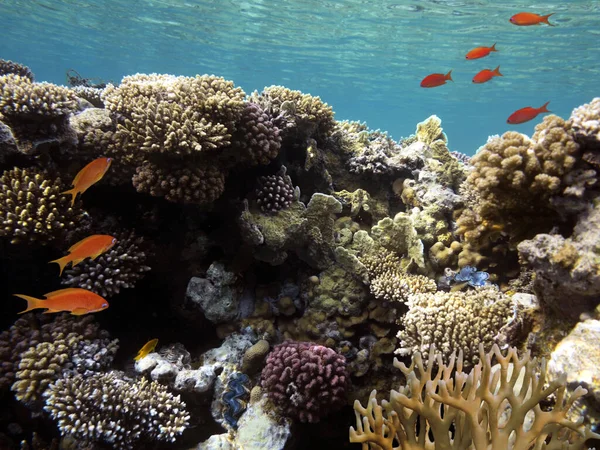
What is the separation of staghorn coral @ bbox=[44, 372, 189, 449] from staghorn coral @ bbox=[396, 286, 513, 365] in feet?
8.76

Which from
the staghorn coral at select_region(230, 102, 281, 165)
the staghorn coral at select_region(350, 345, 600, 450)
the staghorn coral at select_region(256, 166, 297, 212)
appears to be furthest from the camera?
the staghorn coral at select_region(256, 166, 297, 212)

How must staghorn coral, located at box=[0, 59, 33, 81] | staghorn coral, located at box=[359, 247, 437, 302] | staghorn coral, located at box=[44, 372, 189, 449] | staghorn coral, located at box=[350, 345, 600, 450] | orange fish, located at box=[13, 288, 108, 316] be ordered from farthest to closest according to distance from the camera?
staghorn coral, located at box=[0, 59, 33, 81] < staghorn coral, located at box=[359, 247, 437, 302] < staghorn coral, located at box=[44, 372, 189, 449] < orange fish, located at box=[13, 288, 108, 316] < staghorn coral, located at box=[350, 345, 600, 450]

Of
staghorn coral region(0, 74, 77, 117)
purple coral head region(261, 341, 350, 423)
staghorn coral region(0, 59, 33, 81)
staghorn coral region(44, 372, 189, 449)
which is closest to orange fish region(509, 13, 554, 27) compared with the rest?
purple coral head region(261, 341, 350, 423)

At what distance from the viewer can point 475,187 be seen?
3.69 meters

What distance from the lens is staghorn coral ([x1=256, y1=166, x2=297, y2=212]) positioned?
4.54 m

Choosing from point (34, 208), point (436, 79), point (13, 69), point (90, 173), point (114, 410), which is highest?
point (436, 79)

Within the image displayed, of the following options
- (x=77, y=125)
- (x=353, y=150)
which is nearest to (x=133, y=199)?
(x=77, y=125)

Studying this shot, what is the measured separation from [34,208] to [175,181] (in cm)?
152

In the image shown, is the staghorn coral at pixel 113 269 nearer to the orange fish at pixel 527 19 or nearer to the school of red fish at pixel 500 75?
the school of red fish at pixel 500 75

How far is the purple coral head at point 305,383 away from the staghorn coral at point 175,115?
252 centimetres

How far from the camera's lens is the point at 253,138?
4125 mm

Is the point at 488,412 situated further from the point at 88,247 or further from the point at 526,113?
the point at 526,113

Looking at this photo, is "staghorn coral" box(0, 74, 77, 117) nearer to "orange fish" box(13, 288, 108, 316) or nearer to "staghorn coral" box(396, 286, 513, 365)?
"orange fish" box(13, 288, 108, 316)

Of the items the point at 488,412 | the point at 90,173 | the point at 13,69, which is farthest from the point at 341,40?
the point at 488,412
